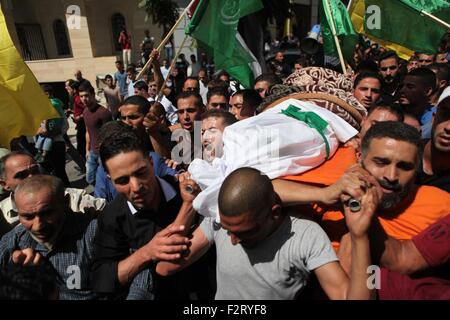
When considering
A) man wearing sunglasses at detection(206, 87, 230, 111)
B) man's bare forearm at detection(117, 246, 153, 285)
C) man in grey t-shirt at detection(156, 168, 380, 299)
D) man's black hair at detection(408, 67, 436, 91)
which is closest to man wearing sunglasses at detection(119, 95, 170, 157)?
man wearing sunglasses at detection(206, 87, 230, 111)

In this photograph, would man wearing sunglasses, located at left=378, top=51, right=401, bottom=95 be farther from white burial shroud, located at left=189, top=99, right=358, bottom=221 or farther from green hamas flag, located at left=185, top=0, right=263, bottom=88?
white burial shroud, located at left=189, top=99, right=358, bottom=221

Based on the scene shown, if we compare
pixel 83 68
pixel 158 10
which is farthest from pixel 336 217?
pixel 83 68

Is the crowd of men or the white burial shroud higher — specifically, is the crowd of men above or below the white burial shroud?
below

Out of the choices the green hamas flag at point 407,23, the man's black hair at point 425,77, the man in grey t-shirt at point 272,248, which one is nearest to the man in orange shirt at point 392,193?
the man in grey t-shirt at point 272,248

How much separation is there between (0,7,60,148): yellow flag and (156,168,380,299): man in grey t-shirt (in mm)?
2290

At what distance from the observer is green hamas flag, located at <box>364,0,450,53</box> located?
4.20m

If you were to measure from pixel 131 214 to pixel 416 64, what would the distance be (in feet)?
20.1

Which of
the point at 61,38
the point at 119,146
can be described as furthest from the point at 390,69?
the point at 61,38

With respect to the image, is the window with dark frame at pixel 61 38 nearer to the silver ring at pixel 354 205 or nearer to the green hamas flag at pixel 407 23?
the green hamas flag at pixel 407 23

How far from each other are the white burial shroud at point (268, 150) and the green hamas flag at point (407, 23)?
332cm

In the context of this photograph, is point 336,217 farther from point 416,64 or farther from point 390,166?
point 416,64

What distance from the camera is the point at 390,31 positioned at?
4.36 metres

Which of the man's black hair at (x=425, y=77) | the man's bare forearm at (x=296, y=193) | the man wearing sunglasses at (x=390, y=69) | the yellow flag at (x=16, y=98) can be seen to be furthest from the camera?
the man wearing sunglasses at (x=390, y=69)

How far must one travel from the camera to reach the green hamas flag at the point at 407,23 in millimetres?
4195
